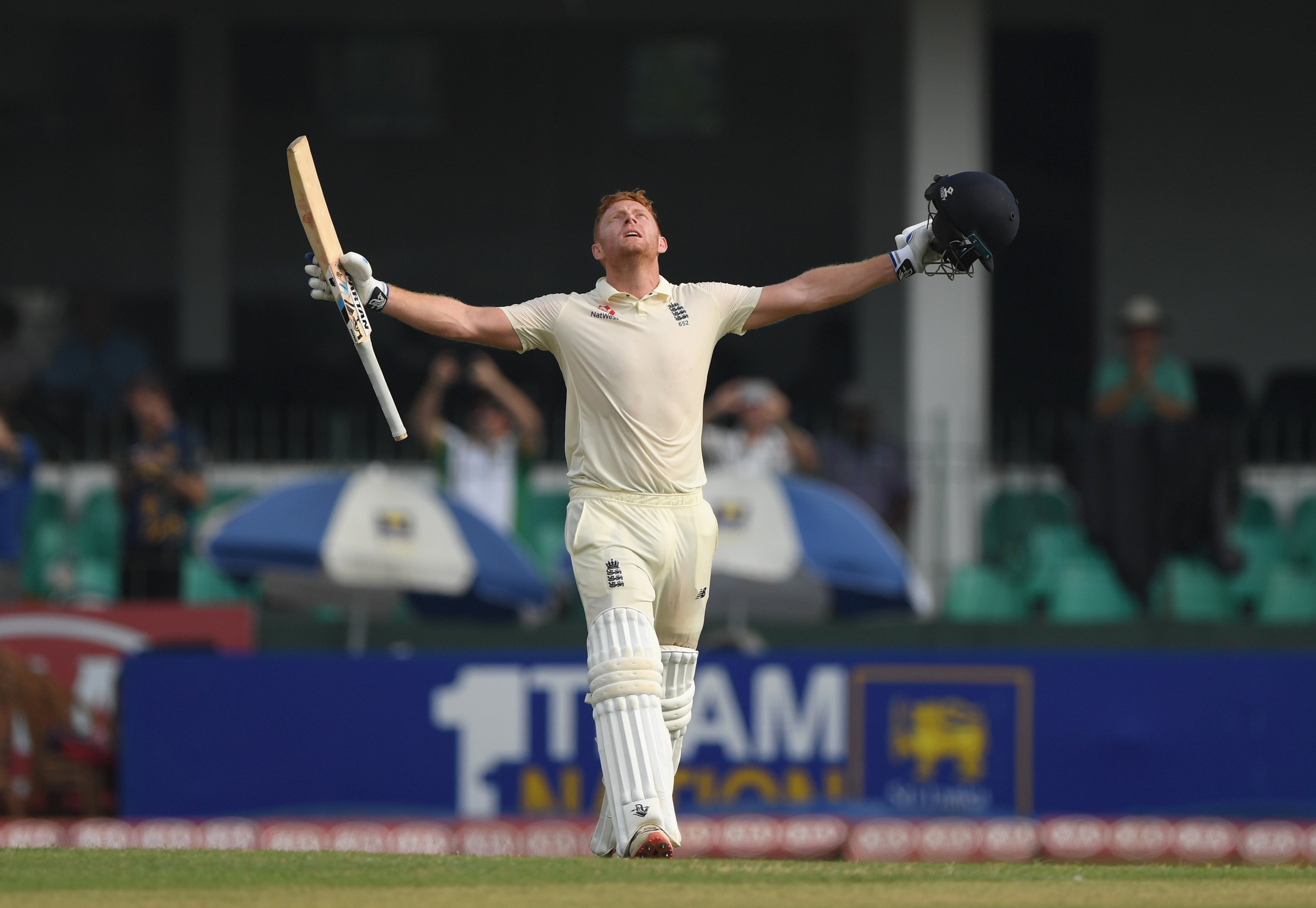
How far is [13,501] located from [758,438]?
4.56 m

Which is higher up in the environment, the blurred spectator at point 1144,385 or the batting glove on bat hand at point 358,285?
the blurred spectator at point 1144,385

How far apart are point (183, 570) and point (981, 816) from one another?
5.09 m

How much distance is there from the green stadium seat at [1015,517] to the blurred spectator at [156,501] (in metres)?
5.09

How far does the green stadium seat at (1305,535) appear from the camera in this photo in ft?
42.3

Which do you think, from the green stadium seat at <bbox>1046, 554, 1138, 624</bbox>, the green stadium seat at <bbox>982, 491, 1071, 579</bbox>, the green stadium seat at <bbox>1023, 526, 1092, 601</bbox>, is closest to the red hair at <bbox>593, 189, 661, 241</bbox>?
the green stadium seat at <bbox>1046, 554, 1138, 624</bbox>

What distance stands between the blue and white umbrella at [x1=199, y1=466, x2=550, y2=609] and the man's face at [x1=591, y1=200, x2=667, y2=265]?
186 inches

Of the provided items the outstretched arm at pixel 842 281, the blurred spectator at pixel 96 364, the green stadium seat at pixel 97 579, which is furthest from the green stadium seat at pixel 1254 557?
the blurred spectator at pixel 96 364

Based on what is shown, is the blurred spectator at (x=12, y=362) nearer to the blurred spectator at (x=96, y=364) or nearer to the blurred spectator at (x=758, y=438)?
the blurred spectator at (x=96, y=364)

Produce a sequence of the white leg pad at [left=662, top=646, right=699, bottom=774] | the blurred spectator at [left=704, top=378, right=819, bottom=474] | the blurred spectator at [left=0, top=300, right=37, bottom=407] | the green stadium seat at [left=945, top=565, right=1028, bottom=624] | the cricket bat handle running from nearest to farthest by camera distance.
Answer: the cricket bat handle
the white leg pad at [left=662, top=646, right=699, bottom=774]
the blurred spectator at [left=704, top=378, right=819, bottom=474]
the green stadium seat at [left=945, top=565, right=1028, bottom=624]
the blurred spectator at [left=0, top=300, right=37, bottom=407]

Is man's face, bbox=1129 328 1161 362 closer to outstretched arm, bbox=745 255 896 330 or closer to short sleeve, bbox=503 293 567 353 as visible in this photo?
outstretched arm, bbox=745 255 896 330

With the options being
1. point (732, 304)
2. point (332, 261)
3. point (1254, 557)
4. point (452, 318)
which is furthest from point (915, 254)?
point (1254, 557)

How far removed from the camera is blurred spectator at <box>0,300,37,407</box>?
1384 cm

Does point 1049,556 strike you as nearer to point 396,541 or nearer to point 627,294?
point 396,541

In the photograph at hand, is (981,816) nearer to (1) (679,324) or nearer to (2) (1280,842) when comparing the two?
(2) (1280,842)
